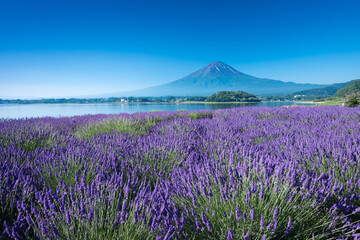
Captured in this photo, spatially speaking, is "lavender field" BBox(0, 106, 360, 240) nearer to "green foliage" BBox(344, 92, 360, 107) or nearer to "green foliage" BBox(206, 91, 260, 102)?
"green foliage" BBox(344, 92, 360, 107)

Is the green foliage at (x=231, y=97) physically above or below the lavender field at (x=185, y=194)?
above

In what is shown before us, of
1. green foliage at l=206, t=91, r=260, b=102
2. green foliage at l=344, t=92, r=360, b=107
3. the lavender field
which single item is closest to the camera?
the lavender field

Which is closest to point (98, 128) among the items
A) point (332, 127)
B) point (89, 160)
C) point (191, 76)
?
point (89, 160)

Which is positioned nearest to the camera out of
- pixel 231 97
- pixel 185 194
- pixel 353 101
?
pixel 185 194

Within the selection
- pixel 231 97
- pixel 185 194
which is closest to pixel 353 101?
pixel 185 194

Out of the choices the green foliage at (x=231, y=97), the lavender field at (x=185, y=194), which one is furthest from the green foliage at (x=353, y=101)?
the green foliage at (x=231, y=97)

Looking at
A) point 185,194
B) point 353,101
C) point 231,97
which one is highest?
point 231,97

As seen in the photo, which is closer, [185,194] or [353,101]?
[185,194]

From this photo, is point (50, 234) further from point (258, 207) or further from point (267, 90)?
point (267, 90)

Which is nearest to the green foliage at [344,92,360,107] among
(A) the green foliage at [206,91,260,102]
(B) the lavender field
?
(B) the lavender field

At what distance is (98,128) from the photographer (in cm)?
454

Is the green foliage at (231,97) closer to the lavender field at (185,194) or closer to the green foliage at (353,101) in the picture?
the green foliage at (353,101)

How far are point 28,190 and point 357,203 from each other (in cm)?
231

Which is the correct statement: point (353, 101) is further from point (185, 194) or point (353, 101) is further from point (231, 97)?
→ point (231, 97)
